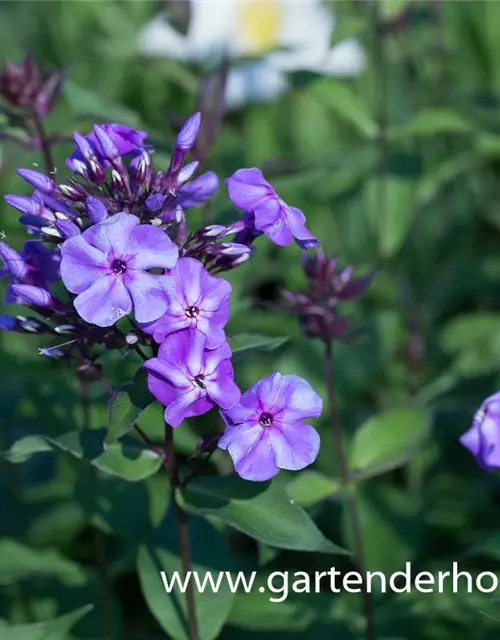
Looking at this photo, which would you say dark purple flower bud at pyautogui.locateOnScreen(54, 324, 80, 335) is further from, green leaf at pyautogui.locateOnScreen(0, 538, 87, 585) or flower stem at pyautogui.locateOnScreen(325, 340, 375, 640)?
green leaf at pyautogui.locateOnScreen(0, 538, 87, 585)

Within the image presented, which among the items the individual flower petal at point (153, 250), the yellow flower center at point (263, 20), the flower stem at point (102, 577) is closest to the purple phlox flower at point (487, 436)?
the individual flower petal at point (153, 250)

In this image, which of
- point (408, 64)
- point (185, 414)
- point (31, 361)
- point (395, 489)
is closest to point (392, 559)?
point (395, 489)

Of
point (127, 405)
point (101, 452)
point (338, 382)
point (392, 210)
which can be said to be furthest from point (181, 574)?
point (392, 210)

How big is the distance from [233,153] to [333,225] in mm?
429

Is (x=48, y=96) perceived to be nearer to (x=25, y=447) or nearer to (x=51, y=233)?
(x=51, y=233)

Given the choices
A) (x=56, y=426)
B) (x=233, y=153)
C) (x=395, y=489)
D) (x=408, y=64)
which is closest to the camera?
(x=56, y=426)

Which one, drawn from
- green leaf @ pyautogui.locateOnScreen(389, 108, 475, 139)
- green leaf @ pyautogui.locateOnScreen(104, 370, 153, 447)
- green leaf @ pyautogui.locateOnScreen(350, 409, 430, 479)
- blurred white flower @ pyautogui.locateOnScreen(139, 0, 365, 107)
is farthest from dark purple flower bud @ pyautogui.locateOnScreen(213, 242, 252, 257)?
blurred white flower @ pyautogui.locateOnScreen(139, 0, 365, 107)

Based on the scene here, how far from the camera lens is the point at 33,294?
1.41m

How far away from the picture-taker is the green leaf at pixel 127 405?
1369 mm

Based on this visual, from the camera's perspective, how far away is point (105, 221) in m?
1.30

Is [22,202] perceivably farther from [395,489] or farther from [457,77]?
[457,77]

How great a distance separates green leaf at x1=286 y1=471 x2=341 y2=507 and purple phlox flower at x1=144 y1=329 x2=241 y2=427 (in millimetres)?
654

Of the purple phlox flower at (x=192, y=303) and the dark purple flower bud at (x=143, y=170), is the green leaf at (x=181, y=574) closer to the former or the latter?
the purple phlox flower at (x=192, y=303)

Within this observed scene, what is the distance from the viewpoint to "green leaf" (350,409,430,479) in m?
2.08
